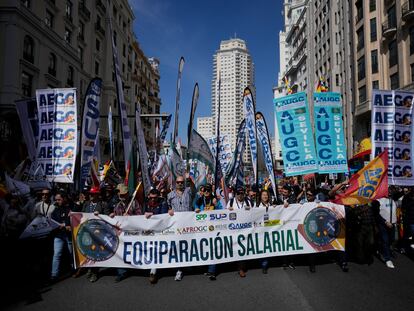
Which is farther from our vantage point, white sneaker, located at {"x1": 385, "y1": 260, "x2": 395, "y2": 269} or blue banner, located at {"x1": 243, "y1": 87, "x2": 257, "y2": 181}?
blue banner, located at {"x1": 243, "y1": 87, "x2": 257, "y2": 181}

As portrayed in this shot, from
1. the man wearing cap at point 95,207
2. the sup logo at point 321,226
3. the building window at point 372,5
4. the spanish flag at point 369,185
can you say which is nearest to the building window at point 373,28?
the building window at point 372,5

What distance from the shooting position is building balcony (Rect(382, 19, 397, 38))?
25312 mm

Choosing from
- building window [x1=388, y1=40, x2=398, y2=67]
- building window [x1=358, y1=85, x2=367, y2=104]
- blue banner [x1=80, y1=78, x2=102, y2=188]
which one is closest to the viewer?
blue banner [x1=80, y1=78, x2=102, y2=188]

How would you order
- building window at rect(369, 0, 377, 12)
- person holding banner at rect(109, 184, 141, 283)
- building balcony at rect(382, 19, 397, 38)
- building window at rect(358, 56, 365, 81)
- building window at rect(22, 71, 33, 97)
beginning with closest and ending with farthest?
1. person holding banner at rect(109, 184, 141, 283)
2. building window at rect(22, 71, 33, 97)
3. building balcony at rect(382, 19, 397, 38)
4. building window at rect(369, 0, 377, 12)
5. building window at rect(358, 56, 365, 81)

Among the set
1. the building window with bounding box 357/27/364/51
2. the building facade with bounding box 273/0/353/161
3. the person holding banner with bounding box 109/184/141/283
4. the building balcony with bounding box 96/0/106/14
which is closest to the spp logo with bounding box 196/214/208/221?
the person holding banner with bounding box 109/184/141/283

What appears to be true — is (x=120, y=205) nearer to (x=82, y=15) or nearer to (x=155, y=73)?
(x=82, y=15)

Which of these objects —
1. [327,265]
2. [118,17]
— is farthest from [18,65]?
[118,17]

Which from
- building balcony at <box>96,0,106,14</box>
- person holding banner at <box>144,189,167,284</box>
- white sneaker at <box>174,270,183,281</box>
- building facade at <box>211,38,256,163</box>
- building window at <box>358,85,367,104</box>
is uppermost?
building facade at <box>211,38,256,163</box>

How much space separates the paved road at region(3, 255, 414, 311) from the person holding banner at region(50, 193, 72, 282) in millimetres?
336

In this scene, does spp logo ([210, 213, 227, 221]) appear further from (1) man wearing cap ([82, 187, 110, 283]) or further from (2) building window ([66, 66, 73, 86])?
(2) building window ([66, 66, 73, 86])

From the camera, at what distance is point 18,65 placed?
20219mm

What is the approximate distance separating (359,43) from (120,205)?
3262 centimetres

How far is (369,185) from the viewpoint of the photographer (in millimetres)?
6023

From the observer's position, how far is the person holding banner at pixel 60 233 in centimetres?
542
